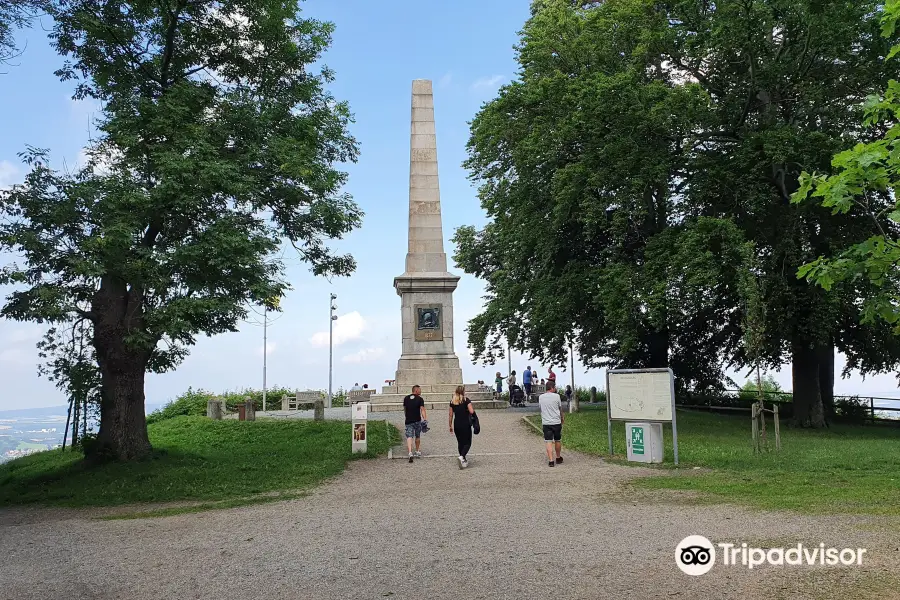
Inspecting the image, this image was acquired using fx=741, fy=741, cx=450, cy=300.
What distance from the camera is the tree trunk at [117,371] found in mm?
15047

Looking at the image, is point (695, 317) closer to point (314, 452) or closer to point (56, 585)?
point (314, 452)

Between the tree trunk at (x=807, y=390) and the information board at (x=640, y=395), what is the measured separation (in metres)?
10.8

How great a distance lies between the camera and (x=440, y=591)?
600cm

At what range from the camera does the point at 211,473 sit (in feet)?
48.1

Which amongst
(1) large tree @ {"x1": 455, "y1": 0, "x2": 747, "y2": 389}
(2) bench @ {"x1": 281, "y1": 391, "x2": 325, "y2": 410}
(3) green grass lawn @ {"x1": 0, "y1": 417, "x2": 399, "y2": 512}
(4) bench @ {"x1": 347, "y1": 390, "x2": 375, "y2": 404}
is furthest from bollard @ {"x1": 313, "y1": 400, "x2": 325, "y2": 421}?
(4) bench @ {"x1": 347, "y1": 390, "x2": 375, "y2": 404}

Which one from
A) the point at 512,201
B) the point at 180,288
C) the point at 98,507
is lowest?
the point at 98,507

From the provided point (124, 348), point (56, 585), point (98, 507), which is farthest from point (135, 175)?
point (56, 585)

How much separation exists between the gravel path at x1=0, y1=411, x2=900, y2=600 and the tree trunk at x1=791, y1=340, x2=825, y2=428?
14086mm

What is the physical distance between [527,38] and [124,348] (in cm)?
1681

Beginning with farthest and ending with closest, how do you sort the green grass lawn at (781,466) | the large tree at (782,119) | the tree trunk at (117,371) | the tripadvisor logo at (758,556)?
the large tree at (782,119)
the tree trunk at (117,371)
the green grass lawn at (781,466)
the tripadvisor logo at (758,556)

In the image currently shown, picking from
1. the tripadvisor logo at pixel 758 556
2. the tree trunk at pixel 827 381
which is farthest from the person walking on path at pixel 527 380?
the tripadvisor logo at pixel 758 556

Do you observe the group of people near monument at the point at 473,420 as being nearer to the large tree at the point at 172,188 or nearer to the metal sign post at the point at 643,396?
the metal sign post at the point at 643,396

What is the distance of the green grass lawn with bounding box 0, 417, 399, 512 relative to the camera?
12891 mm

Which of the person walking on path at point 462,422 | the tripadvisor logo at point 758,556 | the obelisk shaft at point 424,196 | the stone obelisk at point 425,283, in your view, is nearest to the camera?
the tripadvisor logo at point 758,556
